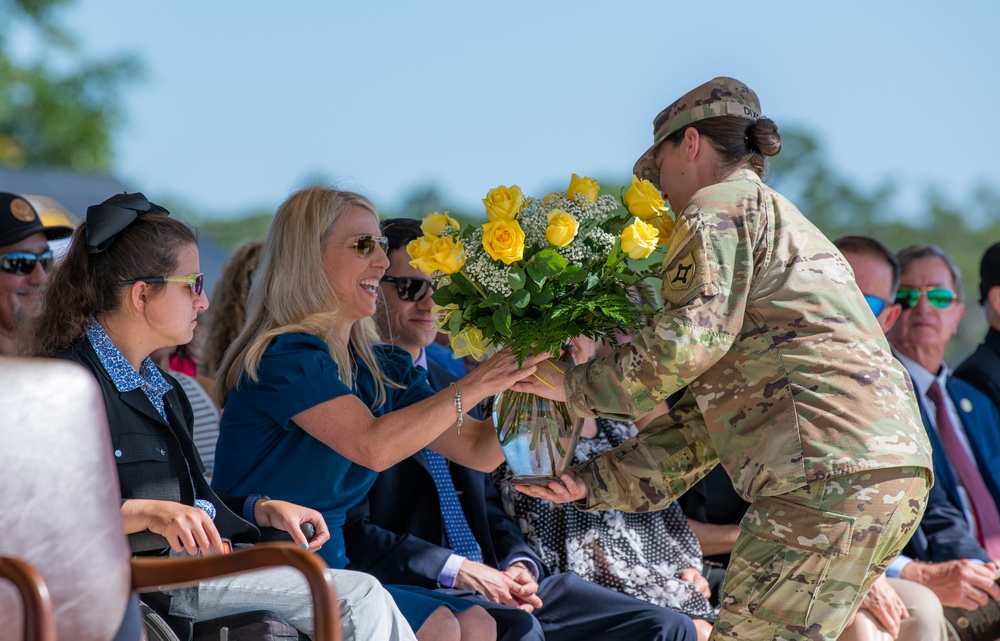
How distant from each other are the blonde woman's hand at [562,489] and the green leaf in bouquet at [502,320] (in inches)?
22.1

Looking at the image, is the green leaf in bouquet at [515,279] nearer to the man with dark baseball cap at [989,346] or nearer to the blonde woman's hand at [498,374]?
the blonde woman's hand at [498,374]

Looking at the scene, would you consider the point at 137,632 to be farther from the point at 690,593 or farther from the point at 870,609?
the point at 870,609

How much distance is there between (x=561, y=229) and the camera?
2877mm

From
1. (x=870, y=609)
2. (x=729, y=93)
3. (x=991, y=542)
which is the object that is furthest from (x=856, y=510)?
(x=991, y=542)

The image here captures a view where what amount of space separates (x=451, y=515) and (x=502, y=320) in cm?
102

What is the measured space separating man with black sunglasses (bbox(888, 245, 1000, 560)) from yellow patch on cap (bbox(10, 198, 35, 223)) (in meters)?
3.97

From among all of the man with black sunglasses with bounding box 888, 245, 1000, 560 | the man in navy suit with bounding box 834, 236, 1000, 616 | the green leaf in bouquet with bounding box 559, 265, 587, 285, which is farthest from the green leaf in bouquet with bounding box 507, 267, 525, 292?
the man with black sunglasses with bounding box 888, 245, 1000, 560

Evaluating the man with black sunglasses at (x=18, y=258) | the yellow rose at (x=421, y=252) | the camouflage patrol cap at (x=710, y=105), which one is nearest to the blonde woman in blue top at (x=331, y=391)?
the yellow rose at (x=421, y=252)

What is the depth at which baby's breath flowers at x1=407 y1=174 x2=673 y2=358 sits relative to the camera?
2904mm

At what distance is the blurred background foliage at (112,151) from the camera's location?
1027 inches

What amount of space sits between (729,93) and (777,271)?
594mm

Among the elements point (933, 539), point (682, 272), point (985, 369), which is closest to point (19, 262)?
point (682, 272)

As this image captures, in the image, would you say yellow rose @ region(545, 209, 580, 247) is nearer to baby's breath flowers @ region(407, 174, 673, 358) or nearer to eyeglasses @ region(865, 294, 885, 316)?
baby's breath flowers @ region(407, 174, 673, 358)

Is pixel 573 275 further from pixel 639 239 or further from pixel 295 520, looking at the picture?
pixel 295 520
